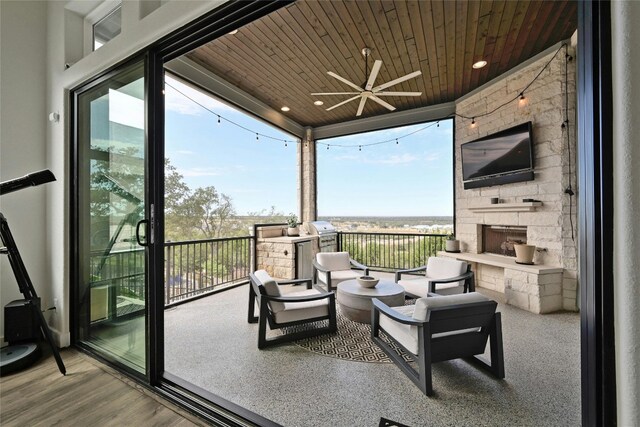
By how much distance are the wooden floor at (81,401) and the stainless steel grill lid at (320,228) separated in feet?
13.8

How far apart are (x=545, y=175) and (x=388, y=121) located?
3088mm

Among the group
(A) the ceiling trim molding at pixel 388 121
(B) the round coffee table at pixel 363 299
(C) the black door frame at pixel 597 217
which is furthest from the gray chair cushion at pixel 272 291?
(A) the ceiling trim molding at pixel 388 121

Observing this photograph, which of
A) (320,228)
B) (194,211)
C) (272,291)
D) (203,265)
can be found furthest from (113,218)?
(320,228)

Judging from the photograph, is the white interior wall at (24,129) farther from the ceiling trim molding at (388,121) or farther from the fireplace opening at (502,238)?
the fireplace opening at (502,238)

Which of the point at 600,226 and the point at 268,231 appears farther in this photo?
the point at 268,231

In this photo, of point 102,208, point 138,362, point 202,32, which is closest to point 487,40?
point 202,32

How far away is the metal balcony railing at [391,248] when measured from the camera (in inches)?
220

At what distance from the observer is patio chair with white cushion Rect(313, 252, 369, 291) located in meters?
3.77

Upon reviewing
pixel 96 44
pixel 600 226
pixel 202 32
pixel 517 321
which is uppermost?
pixel 96 44

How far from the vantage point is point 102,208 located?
233cm

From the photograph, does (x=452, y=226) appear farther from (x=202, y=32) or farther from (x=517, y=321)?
(x=202, y=32)

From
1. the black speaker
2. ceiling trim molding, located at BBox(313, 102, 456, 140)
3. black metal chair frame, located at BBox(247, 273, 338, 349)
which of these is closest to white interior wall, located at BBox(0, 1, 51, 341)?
the black speaker

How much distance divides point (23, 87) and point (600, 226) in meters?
4.12

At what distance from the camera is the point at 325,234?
611 cm
